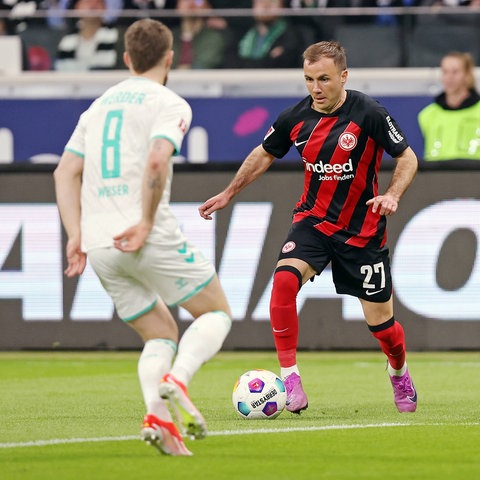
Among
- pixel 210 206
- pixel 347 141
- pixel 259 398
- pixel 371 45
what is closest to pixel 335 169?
pixel 347 141

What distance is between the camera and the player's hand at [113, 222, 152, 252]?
20.2 ft

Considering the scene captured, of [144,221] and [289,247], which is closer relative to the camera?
[144,221]

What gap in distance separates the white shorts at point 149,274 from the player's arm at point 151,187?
4.8 inches

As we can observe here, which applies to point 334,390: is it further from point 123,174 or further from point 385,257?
point 123,174

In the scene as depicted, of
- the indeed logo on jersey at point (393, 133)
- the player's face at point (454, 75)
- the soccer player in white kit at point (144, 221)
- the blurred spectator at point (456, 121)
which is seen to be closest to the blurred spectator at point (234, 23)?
the blurred spectator at point (456, 121)

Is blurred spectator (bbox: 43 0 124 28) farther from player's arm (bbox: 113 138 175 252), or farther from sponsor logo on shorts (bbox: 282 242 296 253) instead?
player's arm (bbox: 113 138 175 252)

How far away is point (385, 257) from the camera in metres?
8.83

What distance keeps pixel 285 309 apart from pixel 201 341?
228 cm

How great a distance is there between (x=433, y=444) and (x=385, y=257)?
2.16 m

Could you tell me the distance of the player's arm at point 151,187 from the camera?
6.14 meters

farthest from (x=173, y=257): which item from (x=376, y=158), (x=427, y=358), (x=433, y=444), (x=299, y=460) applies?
(x=427, y=358)

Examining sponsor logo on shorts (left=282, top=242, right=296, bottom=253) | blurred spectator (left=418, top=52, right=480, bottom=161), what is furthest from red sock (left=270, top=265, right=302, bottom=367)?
blurred spectator (left=418, top=52, right=480, bottom=161)

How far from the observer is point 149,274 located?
6367 mm

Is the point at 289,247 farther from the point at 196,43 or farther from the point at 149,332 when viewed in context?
the point at 196,43
